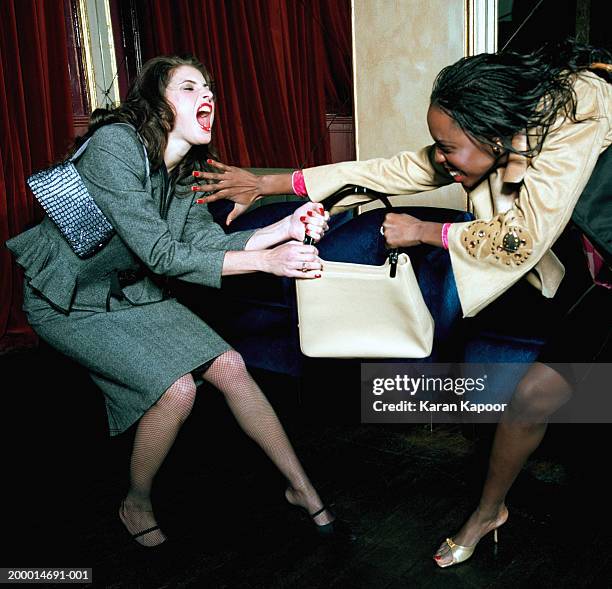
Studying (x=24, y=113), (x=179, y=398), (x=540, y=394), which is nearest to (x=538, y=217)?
(x=540, y=394)

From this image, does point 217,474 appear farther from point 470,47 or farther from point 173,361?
point 470,47

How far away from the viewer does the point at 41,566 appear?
1.76 metres

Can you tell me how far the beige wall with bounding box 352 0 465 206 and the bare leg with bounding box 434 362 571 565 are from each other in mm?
1470

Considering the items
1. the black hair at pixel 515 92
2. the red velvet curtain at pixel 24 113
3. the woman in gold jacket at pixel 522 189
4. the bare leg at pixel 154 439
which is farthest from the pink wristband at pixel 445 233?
the red velvet curtain at pixel 24 113

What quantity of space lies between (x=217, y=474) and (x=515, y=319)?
108 cm

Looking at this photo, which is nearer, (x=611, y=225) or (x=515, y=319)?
(x=611, y=225)

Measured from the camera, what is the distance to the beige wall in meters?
2.77

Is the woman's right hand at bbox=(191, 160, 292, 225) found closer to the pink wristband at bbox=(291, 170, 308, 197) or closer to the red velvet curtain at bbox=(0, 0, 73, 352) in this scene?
the pink wristband at bbox=(291, 170, 308, 197)

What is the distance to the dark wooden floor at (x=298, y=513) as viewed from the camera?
1.69 meters

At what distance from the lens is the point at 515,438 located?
159 cm

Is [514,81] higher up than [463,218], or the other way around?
[514,81]

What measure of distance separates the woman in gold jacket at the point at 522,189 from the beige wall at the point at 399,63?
1.28 meters

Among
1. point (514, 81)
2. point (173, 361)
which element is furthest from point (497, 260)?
point (173, 361)

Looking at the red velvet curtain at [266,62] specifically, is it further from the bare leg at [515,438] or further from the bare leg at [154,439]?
the bare leg at [515,438]
